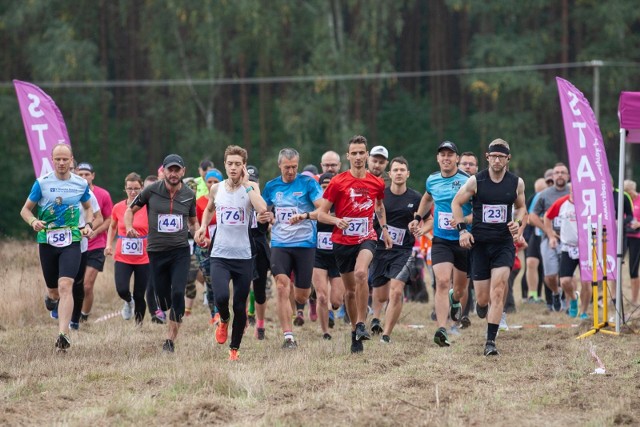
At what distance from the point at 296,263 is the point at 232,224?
1802 millimetres

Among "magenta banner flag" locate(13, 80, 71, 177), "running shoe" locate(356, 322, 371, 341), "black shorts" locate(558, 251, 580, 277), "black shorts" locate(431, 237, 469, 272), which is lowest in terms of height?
"running shoe" locate(356, 322, 371, 341)

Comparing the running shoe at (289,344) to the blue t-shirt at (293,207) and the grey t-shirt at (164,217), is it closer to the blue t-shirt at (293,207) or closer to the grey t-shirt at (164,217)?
the blue t-shirt at (293,207)

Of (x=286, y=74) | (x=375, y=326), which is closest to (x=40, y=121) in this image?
(x=375, y=326)

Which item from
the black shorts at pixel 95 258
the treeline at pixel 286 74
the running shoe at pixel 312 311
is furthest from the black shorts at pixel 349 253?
the treeline at pixel 286 74

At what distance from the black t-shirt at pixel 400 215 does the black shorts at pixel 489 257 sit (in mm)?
1491

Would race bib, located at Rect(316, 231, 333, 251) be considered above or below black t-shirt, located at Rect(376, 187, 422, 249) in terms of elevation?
below

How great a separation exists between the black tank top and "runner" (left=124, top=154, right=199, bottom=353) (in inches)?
119

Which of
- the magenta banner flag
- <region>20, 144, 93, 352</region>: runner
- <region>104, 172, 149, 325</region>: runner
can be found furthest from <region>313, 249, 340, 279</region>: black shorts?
the magenta banner flag

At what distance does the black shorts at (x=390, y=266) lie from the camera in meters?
13.3

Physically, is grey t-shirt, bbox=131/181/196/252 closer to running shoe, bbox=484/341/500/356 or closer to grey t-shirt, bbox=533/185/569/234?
running shoe, bbox=484/341/500/356

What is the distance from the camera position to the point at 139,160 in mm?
48375

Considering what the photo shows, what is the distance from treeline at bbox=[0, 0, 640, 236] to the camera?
41750 millimetres

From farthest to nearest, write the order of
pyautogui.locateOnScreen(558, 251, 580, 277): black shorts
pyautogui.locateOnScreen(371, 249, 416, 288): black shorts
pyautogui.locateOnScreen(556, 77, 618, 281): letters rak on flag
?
pyautogui.locateOnScreen(558, 251, 580, 277): black shorts, pyautogui.locateOnScreen(556, 77, 618, 281): letters rak on flag, pyautogui.locateOnScreen(371, 249, 416, 288): black shorts

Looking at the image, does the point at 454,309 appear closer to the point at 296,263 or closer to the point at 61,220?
the point at 296,263
